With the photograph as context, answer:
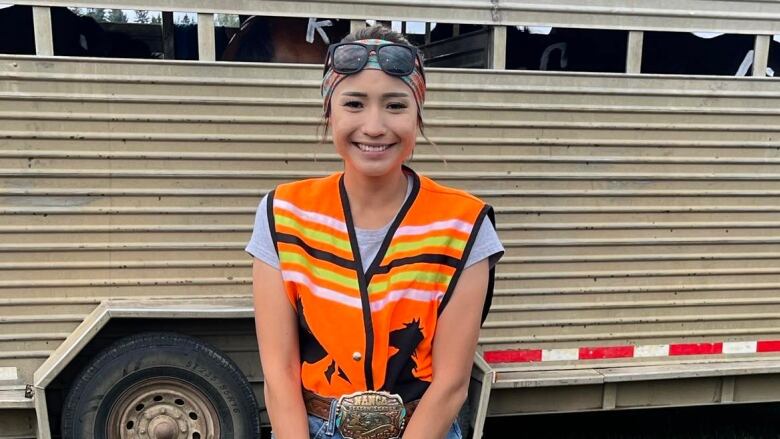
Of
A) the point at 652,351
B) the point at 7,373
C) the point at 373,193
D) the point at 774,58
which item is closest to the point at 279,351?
the point at 373,193

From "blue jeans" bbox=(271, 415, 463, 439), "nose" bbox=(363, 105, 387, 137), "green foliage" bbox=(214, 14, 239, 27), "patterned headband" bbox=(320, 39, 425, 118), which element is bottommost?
"blue jeans" bbox=(271, 415, 463, 439)

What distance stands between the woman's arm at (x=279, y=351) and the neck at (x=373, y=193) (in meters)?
0.26

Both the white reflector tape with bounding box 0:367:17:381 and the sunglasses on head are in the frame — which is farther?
the white reflector tape with bounding box 0:367:17:381

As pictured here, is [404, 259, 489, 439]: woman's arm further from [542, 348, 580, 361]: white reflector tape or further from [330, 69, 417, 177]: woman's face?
[542, 348, 580, 361]: white reflector tape

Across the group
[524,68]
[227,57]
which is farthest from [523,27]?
[227,57]

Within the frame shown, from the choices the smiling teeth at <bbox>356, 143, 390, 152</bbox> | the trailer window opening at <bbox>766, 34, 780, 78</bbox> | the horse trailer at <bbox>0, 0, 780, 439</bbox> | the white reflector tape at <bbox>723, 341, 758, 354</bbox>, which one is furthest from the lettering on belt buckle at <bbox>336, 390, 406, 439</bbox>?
the trailer window opening at <bbox>766, 34, 780, 78</bbox>

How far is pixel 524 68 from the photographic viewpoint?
3.28 meters

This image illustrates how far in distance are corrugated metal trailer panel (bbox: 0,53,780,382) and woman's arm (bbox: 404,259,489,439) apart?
5.68 ft

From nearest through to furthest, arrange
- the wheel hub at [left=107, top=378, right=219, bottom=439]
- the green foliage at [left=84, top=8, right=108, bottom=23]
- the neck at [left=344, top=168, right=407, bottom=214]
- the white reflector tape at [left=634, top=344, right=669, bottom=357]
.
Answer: the neck at [left=344, top=168, right=407, bottom=214] < the green foliage at [left=84, top=8, right=108, bottom=23] < the wheel hub at [left=107, top=378, right=219, bottom=439] < the white reflector tape at [left=634, top=344, right=669, bottom=357]

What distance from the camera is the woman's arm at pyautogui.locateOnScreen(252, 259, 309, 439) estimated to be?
1.56 meters

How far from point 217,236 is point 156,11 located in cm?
106

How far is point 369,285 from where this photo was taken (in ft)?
5.00

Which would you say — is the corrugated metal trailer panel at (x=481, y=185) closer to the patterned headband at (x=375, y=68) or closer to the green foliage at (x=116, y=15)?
the green foliage at (x=116, y=15)

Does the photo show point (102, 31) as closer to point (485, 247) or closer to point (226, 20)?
point (226, 20)
